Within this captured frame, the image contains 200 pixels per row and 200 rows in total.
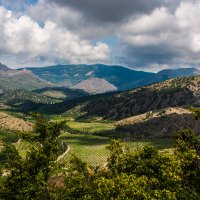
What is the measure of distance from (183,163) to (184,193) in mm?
7088

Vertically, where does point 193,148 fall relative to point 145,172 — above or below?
above

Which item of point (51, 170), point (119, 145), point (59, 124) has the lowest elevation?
→ point (51, 170)

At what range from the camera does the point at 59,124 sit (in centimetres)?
5478

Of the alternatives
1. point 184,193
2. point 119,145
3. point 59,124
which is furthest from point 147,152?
point 59,124

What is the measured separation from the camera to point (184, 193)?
149 ft

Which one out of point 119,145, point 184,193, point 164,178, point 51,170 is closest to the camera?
point 184,193

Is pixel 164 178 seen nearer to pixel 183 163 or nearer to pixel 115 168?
pixel 183 163

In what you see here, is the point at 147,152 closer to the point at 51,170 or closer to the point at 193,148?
the point at 193,148

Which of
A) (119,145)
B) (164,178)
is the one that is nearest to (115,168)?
(119,145)

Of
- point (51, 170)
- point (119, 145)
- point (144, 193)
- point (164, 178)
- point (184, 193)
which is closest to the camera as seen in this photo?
point (144, 193)

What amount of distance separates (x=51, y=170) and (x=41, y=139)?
5.10 metres

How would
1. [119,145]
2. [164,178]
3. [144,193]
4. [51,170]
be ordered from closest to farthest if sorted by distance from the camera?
[144,193], [164,178], [51,170], [119,145]

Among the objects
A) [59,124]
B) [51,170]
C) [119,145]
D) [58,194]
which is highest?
[59,124]

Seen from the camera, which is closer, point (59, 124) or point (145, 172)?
point (145, 172)
